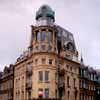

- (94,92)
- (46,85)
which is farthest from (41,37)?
(94,92)

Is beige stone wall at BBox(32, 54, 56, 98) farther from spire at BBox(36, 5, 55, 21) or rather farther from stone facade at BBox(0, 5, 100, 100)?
spire at BBox(36, 5, 55, 21)

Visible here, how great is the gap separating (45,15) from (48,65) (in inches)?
657

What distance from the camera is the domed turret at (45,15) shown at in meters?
74.6

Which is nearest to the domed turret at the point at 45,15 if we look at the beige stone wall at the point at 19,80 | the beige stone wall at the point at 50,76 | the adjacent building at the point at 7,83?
the beige stone wall at the point at 50,76

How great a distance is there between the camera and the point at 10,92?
89.4 meters

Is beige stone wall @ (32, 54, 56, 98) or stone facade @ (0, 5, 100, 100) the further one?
stone facade @ (0, 5, 100, 100)

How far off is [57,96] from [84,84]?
20083 mm

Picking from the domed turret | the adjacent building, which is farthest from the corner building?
the adjacent building

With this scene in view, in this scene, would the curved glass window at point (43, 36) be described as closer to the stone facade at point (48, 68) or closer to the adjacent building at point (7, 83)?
the stone facade at point (48, 68)

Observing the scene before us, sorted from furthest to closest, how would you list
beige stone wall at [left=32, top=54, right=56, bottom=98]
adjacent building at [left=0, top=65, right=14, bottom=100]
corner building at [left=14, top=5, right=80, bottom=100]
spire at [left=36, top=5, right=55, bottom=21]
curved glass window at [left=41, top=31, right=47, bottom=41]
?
adjacent building at [left=0, top=65, right=14, bottom=100], spire at [left=36, top=5, right=55, bottom=21], curved glass window at [left=41, top=31, right=47, bottom=41], corner building at [left=14, top=5, right=80, bottom=100], beige stone wall at [left=32, top=54, right=56, bottom=98]

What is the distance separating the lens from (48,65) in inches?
2643

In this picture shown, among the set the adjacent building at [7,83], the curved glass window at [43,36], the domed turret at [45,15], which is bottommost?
the adjacent building at [7,83]

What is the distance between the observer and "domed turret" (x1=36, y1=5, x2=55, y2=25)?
74637 millimetres

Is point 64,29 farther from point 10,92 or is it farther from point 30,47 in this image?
point 10,92
